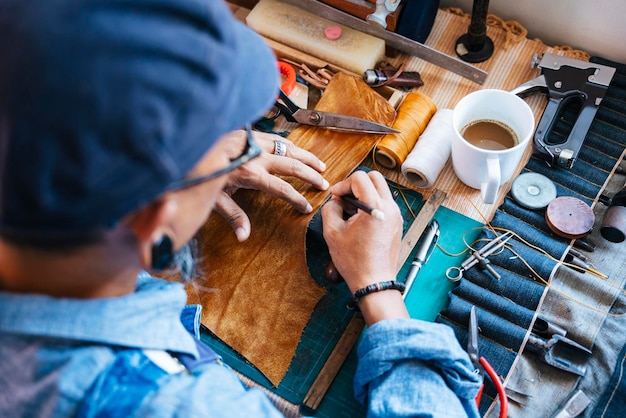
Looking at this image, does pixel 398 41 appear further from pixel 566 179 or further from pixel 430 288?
pixel 430 288

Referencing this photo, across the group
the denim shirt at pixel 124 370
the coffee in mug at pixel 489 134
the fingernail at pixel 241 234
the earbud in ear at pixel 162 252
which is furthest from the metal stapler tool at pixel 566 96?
the earbud in ear at pixel 162 252

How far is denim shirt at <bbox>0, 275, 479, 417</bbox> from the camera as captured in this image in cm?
81

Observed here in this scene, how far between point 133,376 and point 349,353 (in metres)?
0.56

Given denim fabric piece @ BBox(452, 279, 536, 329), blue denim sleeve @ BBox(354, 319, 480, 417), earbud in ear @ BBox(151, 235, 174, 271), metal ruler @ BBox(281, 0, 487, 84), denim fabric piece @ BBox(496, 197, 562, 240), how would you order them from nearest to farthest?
earbud in ear @ BBox(151, 235, 174, 271) → blue denim sleeve @ BBox(354, 319, 480, 417) → denim fabric piece @ BBox(452, 279, 536, 329) → denim fabric piece @ BBox(496, 197, 562, 240) → metal ruler @ BBox(281, 0, 487, 84)

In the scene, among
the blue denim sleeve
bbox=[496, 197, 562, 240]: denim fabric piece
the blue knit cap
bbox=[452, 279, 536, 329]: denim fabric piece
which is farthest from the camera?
bbox=[496, 197, 562, 240]: denim fabric piece

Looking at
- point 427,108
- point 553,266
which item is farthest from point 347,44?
point 553,266

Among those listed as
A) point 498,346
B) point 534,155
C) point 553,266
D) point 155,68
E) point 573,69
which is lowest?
point 498,346

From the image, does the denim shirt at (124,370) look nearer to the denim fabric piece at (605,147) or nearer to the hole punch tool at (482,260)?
the hole punch tool at (482,260)

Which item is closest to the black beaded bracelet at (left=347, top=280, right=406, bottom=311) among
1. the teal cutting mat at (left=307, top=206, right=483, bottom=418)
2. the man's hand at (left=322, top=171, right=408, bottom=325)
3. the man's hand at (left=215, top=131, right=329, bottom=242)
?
the man's hand at (left=322, top=171, right=408, bottom=325)

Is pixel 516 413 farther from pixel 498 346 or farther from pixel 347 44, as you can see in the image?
pixel 347 44

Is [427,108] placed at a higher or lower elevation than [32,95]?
lower

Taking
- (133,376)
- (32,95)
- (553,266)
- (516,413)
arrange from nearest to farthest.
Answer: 1. (32,95)
2. (133,376)
3. (516,413)
4. (553,266)

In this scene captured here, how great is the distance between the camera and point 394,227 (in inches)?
51.7

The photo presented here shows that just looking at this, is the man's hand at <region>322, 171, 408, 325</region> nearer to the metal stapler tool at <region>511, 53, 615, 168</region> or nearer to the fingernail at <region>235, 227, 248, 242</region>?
the fingernail at <region>235, 227, 248, 242</region>
